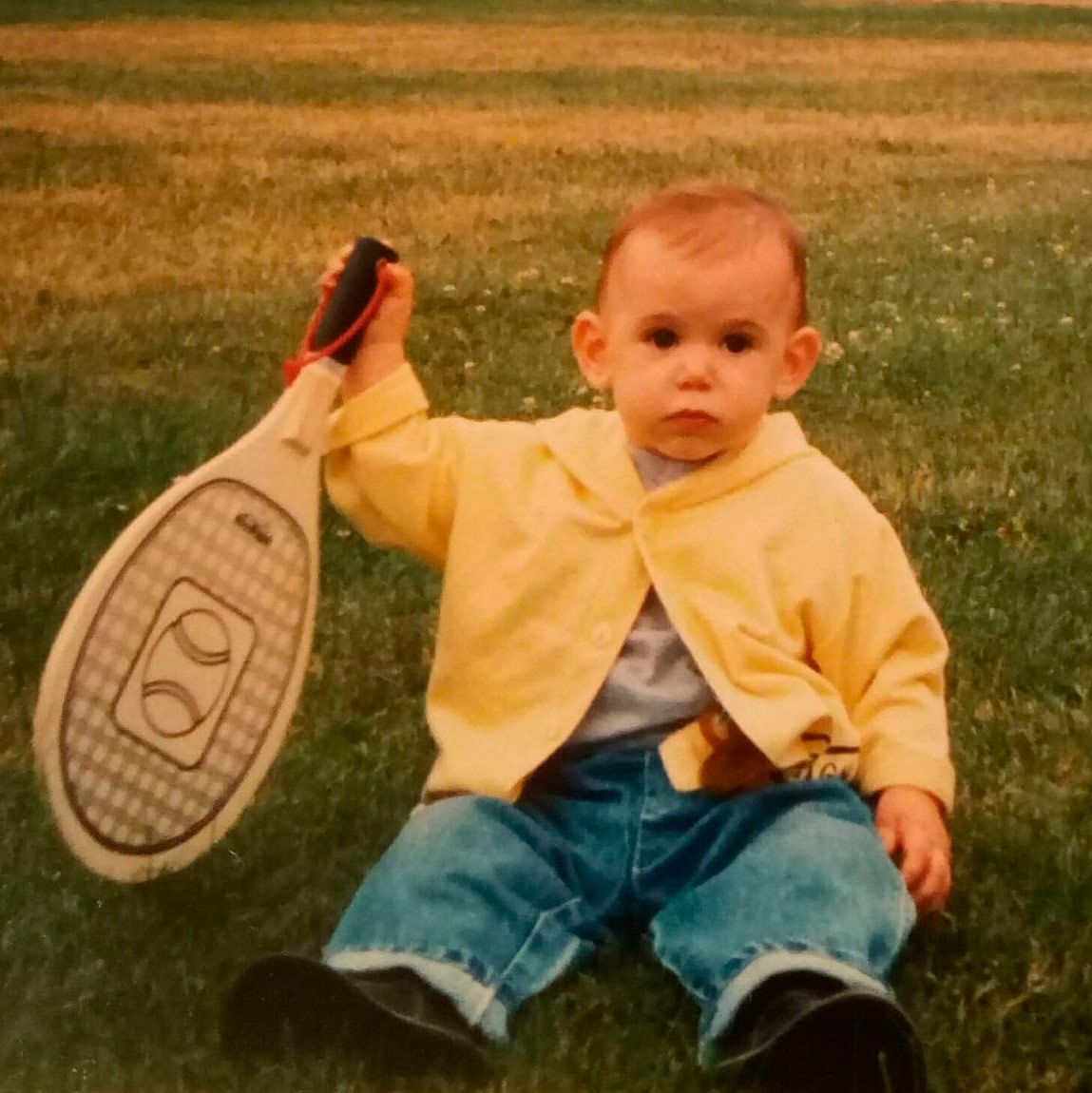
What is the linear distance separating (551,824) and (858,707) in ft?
0.57

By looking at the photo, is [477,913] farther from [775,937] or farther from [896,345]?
[896,345]

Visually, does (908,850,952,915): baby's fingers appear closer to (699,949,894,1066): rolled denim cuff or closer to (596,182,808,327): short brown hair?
(699,949,894,1066): rolled denim cuff

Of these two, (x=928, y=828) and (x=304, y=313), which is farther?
(x=304, y=313)

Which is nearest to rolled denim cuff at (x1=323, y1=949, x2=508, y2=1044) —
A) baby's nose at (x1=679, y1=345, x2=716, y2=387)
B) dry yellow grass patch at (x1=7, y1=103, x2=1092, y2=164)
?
baby's nose at (x1=679, y1=345, x2=716, y2=387)

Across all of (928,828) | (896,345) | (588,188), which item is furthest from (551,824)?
(588,188)

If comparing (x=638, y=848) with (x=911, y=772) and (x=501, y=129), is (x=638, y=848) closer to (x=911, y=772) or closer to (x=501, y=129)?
(x=911, y=772)

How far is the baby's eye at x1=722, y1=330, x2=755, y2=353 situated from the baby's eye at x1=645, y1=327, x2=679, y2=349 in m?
0.03

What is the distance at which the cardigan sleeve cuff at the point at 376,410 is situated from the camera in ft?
3.11

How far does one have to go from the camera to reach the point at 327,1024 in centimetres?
78

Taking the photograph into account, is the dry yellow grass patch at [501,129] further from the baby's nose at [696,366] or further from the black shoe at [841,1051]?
the black shoe at [841,1051]

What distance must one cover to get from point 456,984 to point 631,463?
1.00 feet

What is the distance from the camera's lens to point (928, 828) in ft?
3.01

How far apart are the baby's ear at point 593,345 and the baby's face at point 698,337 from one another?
1cm

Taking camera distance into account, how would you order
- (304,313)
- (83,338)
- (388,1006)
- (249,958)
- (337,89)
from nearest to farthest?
(388,1006) → (249,958) → (83,338) → (304,313) → (337,89)
